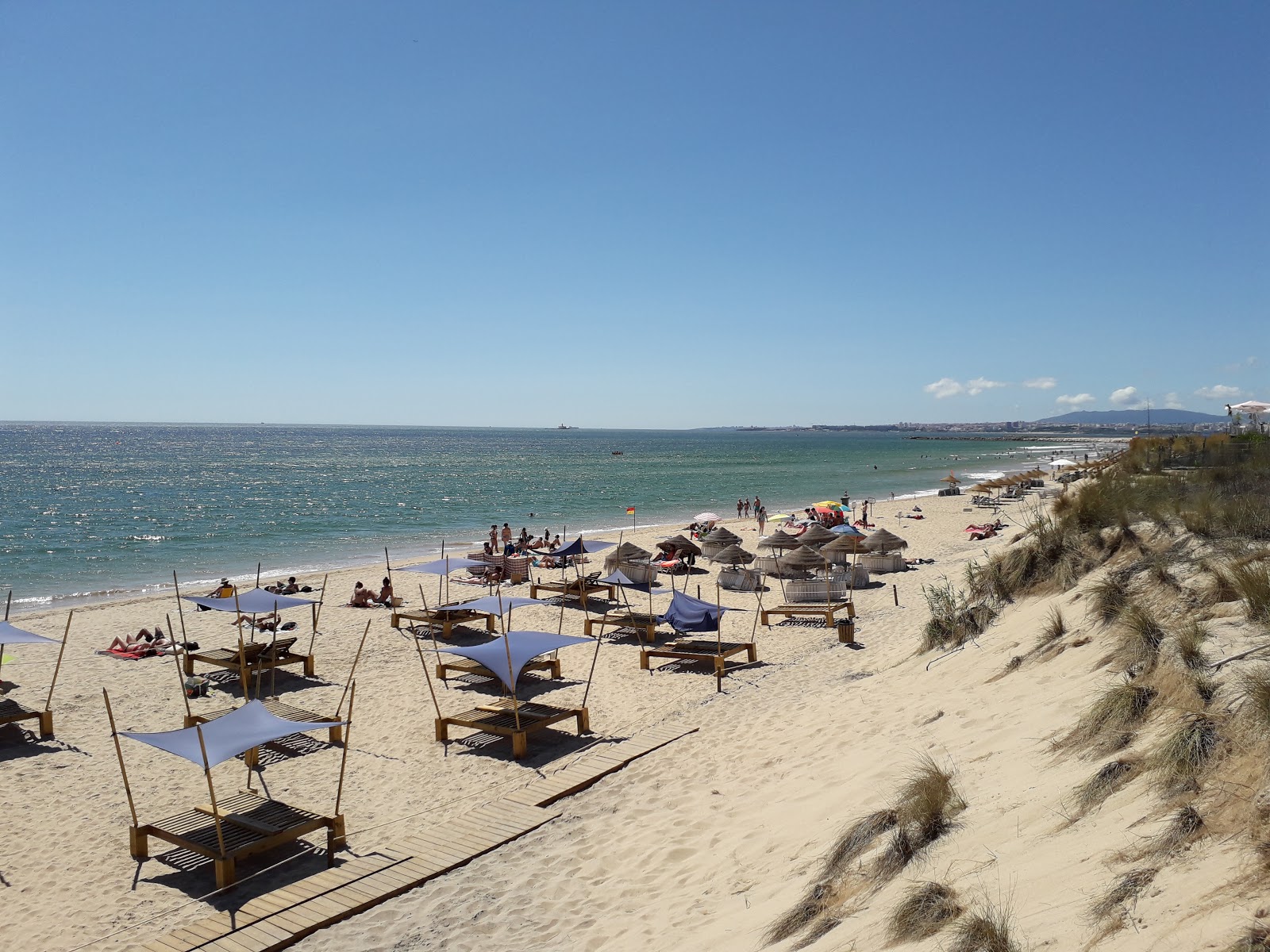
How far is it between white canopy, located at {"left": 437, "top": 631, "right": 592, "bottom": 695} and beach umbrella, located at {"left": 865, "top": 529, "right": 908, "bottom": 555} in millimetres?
14601

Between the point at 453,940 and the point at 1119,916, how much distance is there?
14.8 ft

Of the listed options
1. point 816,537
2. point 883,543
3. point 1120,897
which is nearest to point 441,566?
point 816,537

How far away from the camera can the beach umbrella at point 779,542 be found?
23.6m

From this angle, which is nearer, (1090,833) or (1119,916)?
(1119,916)

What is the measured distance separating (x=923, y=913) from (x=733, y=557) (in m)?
19.5

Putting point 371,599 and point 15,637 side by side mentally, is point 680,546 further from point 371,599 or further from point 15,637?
point 15,637

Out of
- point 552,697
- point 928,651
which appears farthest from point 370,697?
point 928,651

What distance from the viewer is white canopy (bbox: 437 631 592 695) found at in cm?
1135

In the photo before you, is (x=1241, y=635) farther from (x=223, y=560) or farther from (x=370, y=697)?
(x=223, y=560)

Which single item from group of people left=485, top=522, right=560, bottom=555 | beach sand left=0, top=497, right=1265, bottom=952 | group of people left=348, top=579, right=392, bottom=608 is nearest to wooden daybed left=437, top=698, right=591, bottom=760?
beach sand left=0, top=497, right=1265, bottom=952

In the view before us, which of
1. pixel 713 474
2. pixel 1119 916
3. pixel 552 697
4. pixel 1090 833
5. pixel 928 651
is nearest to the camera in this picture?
pixel 1119 916

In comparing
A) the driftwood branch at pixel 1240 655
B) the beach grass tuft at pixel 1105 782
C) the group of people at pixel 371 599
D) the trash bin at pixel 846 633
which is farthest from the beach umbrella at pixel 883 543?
the beach grass tuft at pixel 1105 782

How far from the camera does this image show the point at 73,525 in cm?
4072

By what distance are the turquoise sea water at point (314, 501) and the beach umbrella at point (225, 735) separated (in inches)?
770
